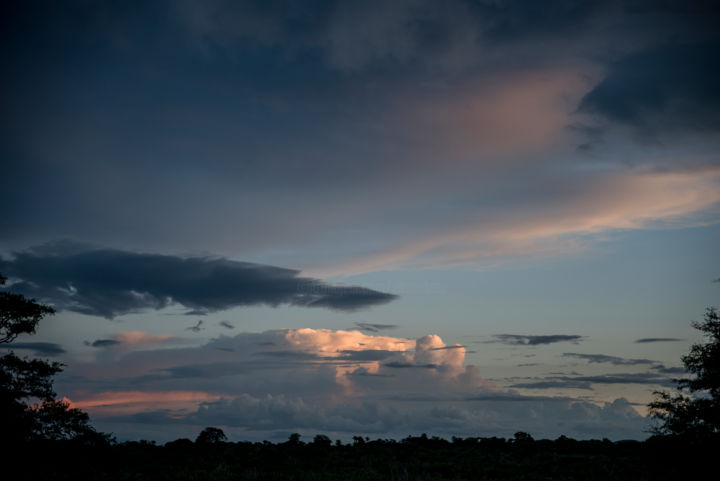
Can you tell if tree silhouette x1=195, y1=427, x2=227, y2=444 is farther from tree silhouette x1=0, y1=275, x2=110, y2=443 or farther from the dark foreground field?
tree silhouette x1=0, y1=275, x2=110, y2=443

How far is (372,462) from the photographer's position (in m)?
61.5

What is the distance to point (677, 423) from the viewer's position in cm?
4219

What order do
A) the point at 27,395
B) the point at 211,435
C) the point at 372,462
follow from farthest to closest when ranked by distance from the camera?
1. the point at 211,435
2. the point at 372,462
3. the point at 27,395

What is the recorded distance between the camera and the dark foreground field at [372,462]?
93.1 feet

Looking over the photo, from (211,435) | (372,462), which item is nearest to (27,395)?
(372,462)

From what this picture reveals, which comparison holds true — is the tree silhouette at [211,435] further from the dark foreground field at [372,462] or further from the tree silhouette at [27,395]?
the tree silhouette at [27,395]

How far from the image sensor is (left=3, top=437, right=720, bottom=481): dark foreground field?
2838cm

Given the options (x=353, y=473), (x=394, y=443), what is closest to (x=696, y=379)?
(x=353, y=473)

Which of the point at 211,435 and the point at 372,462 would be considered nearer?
the point at 372,462

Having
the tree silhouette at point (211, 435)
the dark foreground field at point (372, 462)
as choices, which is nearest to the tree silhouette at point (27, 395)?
the dark foreground field at point (372, 462)

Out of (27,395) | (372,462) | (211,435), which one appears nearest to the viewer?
(27,395)

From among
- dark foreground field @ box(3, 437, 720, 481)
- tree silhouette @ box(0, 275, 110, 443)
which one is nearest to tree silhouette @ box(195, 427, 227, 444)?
dark foreground field @ box(3, 437, 720, 481)

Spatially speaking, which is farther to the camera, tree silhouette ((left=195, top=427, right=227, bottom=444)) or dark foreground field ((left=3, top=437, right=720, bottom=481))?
tree silhouette ((left=195, top=427, right=227, bottom=444))

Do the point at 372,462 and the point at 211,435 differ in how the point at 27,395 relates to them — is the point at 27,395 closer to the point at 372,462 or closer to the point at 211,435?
the point at 372,462
